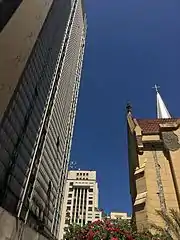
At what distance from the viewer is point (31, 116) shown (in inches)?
467

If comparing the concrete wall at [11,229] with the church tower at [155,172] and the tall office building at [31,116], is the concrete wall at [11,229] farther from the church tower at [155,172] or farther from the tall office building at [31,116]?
the church tower at [155,172]

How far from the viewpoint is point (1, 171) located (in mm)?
8461

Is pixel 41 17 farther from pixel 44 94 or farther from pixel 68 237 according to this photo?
pixel 68 237

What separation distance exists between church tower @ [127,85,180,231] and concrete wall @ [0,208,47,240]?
36.1ft

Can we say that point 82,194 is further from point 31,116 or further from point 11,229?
point 11,229

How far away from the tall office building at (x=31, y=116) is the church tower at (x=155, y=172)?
21.2ft

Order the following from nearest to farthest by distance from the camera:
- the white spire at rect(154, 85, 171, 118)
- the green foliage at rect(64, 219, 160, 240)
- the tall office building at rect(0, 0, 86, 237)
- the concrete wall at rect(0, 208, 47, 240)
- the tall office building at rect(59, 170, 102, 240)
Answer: the concrete wall at rect(0, 208, 47, 240)
the tall office building at rect(0, 0, 86, 237)
the green foliage at rect(64, 219, 160, 240)
the white spire at rect(154, 85, 171, 118)
the tall office building at rect(59, 170, 102, 240)

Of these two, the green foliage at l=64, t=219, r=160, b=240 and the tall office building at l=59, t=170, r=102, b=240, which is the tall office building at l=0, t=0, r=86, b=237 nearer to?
the green foliage at l=64, t=219, r=160, b=240

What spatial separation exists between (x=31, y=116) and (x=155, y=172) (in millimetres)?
13210

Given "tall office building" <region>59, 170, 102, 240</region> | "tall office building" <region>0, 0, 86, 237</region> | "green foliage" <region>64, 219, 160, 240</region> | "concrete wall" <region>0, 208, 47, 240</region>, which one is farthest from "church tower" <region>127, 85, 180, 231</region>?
"tall office building" <region>59, 170, 102, 240</region>

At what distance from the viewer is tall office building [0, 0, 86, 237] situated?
8.53 metres

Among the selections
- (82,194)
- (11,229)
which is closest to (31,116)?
(11,229)

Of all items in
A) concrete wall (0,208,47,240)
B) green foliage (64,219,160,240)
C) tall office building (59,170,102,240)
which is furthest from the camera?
tall office building (59,170,102,240)

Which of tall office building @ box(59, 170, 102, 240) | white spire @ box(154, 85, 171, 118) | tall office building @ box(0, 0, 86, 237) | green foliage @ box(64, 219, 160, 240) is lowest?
green foliage @ box(64, 219, 160, 240)
